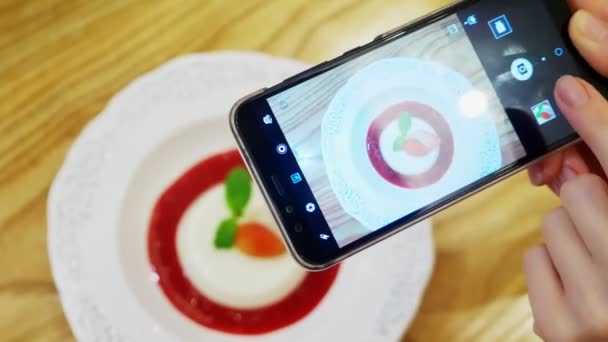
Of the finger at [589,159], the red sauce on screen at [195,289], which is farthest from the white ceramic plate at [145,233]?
the finger at [589,159]

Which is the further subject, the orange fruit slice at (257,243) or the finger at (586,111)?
the orange fruit slice at (257,243)

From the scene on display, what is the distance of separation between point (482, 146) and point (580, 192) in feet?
0.23

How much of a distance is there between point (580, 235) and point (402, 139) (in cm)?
12

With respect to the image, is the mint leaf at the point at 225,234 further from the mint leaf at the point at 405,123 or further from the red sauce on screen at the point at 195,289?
the mint leaf at the point at 405,123

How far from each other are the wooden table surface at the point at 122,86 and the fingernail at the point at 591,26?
16 cm

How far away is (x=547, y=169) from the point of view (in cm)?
45

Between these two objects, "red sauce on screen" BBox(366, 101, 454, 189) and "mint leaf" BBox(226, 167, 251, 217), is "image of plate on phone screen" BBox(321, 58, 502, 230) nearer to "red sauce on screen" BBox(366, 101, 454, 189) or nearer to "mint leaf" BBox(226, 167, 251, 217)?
"red sauce on screen" BBox(366, 101, 454, 189)

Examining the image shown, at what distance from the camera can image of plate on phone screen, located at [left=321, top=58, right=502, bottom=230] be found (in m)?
0.41

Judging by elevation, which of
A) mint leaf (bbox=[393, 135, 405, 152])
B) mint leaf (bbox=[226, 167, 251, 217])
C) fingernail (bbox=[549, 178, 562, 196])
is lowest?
fingernail (bbox=[549, 178, 562, 196])

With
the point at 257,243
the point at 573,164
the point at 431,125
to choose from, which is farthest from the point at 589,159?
the point at 257,243

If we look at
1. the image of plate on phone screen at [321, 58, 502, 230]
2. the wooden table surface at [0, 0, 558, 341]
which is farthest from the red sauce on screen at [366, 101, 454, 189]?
the wooden table surface at [0, 0, 558, 341]

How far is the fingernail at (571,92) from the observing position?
0.37 metres

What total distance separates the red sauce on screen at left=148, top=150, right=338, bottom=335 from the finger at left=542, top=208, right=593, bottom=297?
0.17 meters

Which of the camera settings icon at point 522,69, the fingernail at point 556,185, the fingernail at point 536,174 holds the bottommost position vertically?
the fingernail at point 556,185
